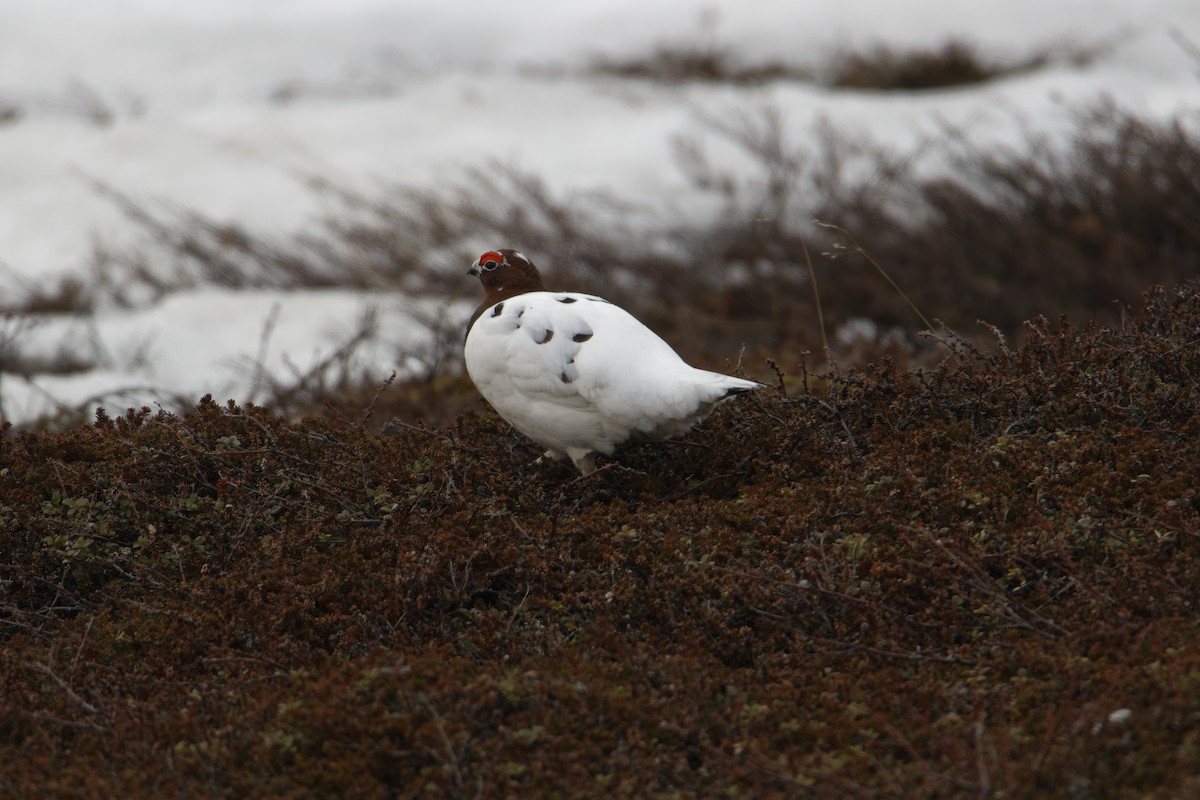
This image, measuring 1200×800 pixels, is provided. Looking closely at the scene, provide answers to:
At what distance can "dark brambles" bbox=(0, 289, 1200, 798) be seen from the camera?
107 inches

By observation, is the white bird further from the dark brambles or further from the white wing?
the dark brambles

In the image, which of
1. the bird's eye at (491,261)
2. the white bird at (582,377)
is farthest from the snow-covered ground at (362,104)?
the white bird at (582,377)

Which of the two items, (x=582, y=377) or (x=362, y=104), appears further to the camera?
(x=362, y=104)

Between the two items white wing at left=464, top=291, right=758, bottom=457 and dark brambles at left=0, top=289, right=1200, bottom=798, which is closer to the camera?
dark brambles at left=0, top=289, right=1200, bottom=798

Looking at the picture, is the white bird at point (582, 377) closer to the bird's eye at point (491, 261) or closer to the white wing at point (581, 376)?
the white wing at point (581, 376)

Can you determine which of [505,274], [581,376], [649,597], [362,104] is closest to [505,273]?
[505,274]

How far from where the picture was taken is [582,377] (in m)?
3.89

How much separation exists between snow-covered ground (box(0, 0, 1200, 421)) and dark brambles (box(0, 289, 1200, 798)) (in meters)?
4.23

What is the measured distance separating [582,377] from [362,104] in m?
9.12

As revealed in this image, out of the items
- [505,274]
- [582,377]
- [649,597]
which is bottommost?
[649,597]

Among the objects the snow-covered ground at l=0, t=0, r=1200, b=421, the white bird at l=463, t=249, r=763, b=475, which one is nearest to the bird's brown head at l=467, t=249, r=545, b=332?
the white bird at l=463, t=249, r=763, b=475

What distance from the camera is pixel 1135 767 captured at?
251 cm

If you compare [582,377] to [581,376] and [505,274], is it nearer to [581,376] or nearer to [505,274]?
[581,376]

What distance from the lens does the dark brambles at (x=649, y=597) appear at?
2723 millimetres
